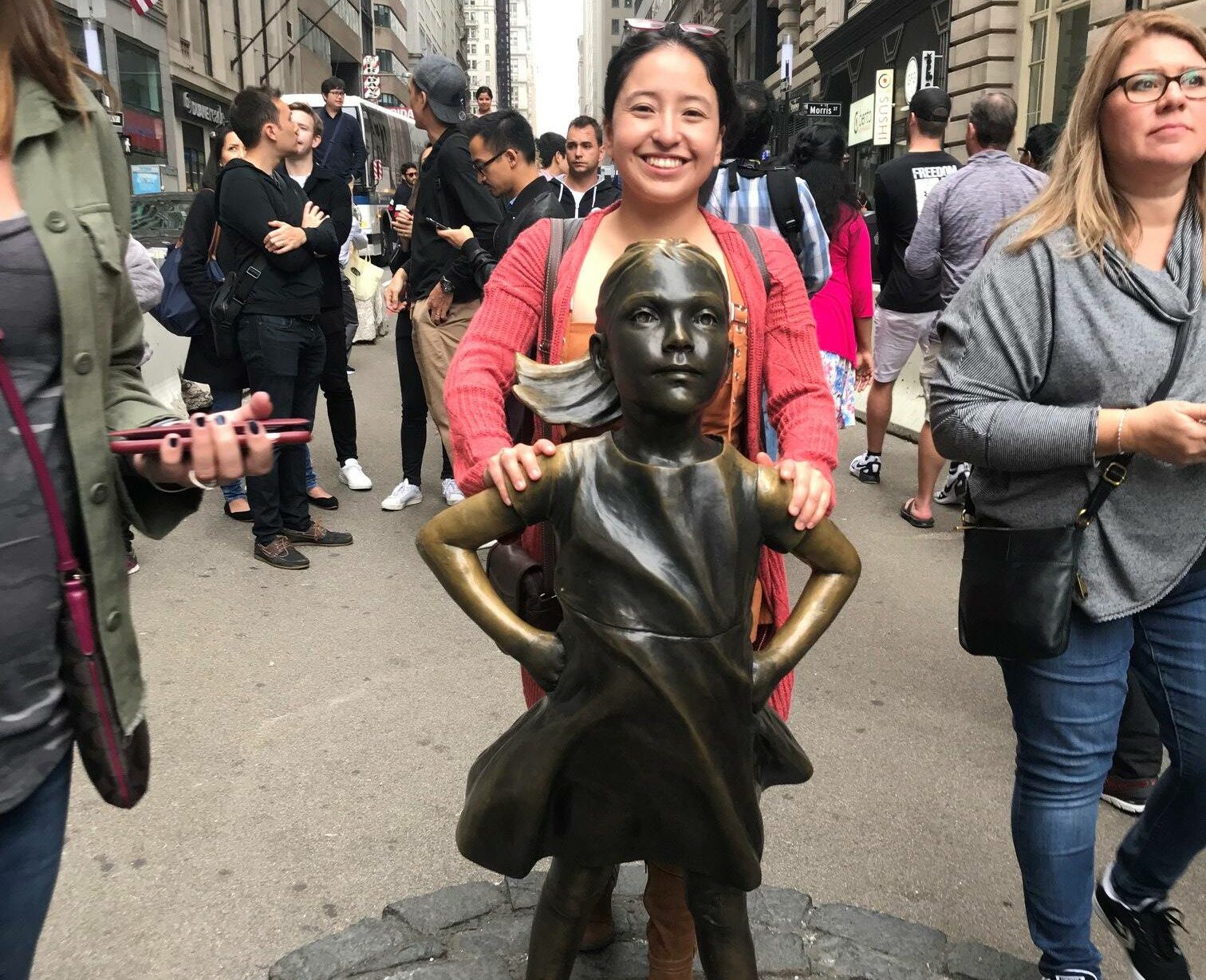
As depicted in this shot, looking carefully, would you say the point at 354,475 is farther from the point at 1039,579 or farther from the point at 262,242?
the point at 1039,579

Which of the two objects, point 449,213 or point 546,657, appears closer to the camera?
point 546,657

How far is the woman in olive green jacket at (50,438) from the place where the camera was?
63.9 inches

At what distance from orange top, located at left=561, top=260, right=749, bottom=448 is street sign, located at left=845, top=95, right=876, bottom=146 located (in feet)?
44.9

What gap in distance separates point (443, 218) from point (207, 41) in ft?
101

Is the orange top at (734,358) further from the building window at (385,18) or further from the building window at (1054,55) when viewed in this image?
the building window at (385,18)

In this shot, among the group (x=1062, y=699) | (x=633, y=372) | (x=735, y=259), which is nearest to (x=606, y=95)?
(x=735, y=259)

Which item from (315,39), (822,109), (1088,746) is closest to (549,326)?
(1088,746)

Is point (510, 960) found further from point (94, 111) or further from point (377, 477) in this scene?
point (377, 477)

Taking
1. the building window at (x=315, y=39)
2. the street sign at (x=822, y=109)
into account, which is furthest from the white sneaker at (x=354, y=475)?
the building window at (x=315, y=39)

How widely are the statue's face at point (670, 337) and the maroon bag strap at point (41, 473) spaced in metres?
0.88

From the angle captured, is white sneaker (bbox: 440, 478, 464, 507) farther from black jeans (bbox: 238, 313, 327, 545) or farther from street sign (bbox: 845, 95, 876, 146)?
street sign (bbox: 845, 95, 876, 146)

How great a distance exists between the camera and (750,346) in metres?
2.29

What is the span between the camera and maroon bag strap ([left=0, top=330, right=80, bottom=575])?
161 cm

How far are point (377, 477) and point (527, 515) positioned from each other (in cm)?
590
